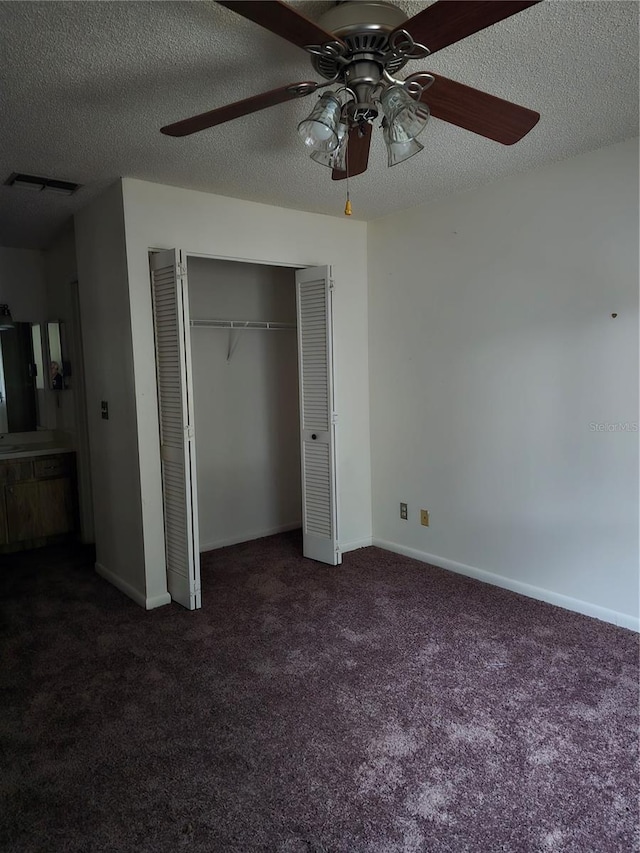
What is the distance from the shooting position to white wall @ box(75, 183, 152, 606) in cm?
331

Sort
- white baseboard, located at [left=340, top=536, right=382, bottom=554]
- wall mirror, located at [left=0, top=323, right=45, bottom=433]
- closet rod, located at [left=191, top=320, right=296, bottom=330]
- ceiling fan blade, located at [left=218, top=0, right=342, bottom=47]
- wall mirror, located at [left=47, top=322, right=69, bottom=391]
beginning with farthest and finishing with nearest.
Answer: wall mirror, located at [left=0, top=323, right=45, bottom=433] < wall mirror, located at [left=47, top=322, right=69, bottom=391] < white baseboard, located at [left=340, top=536, right=382, bottom=554] < closet rod, located at [left=191, top=320, right=296, bottom=330] < ceiling fan blade, located at [left=218, top=0, right=342, bottom=47]

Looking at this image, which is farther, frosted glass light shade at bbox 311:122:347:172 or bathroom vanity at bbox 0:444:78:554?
bathroom vanity at bbox 0:444:78:554

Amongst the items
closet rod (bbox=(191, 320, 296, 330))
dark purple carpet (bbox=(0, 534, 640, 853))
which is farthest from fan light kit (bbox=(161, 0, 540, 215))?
closet rod (bbox=(191, 320, 296, 330))

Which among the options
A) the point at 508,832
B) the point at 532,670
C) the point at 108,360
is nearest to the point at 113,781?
the point at 508,832

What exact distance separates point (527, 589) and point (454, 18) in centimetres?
298

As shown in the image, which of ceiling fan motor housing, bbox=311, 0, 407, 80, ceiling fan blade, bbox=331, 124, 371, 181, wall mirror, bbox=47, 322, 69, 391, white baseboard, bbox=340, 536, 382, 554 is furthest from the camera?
wall mirror, bbox=47, 322, 69, 391

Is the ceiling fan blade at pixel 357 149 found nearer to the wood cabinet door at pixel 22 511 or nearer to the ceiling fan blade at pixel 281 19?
the ceiling fan blade at pixel 281 19

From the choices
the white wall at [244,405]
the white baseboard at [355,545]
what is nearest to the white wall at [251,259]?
the white baseboard at [355,545]

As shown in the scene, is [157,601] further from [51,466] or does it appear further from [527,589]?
[527,589]

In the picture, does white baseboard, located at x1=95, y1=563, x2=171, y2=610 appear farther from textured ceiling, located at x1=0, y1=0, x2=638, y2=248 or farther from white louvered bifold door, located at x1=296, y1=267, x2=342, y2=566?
textured ceiling, located at x1=0, y1=0, x2=638, y2=248

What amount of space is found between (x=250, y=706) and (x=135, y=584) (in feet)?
4.66

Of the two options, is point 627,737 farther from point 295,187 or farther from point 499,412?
point 295,187

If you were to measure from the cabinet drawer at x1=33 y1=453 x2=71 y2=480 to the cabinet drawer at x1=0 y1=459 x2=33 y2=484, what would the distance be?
0.14 feet

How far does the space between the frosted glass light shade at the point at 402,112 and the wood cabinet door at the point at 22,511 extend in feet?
13.0
